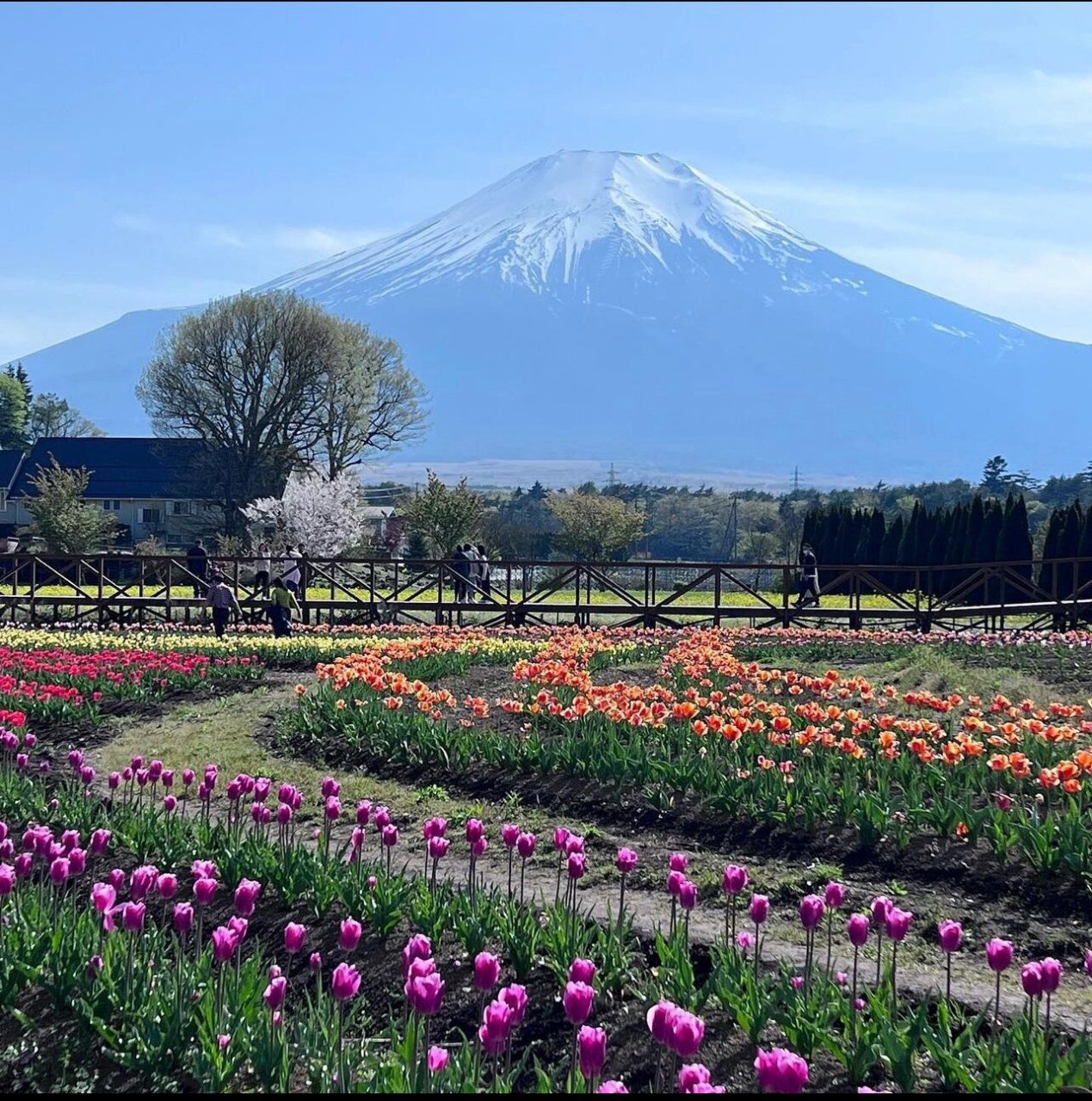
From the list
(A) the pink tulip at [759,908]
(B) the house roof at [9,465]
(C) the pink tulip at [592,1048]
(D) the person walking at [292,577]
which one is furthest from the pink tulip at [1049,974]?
(B) the house roof at [9,465]

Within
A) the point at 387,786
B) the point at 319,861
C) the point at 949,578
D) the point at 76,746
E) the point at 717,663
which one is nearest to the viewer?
the point at 319,861

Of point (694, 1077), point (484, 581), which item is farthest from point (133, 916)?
point (484, 581)

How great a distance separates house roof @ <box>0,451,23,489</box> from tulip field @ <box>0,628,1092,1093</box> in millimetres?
74196

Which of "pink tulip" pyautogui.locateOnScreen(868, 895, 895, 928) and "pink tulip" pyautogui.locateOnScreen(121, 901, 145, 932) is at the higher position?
"pink tulip" pyautogui.locateOnScreen(868, 895, 895, 928)

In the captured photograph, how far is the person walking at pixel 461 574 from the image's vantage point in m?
23.5

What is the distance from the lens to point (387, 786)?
904 cm

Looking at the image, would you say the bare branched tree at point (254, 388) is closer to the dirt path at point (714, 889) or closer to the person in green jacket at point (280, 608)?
the person in green jacket at point (280, 608)

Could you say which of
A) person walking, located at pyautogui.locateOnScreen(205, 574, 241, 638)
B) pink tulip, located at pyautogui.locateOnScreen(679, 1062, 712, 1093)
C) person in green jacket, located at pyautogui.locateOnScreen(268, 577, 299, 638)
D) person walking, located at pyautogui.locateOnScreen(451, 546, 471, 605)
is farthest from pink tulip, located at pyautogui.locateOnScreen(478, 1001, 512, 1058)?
person walking, located at pyautogui.locateOnScreen(451, 546, 471, 605)

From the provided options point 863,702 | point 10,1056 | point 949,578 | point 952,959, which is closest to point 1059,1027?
point 952,959

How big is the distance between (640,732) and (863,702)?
2916mm

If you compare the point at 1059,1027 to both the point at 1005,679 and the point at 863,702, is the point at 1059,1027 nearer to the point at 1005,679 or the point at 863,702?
the point at 863,702

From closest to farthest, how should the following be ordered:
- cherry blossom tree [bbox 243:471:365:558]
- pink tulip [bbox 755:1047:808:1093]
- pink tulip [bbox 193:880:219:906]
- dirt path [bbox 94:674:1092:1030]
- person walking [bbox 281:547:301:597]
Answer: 1. pink tulip [bbox 755:1047:808:1093]
2. pink tulip [bbox 193:880:219:906]
3. dirt path [bbox 94:674:1092:1030]
4. person walking [bbox 281:547:301:597]
5. cherry blossom tree [bbox 243:471:365:558]

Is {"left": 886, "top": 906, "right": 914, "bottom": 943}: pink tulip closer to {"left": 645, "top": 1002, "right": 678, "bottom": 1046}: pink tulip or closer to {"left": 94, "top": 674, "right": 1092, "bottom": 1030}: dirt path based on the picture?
{"left": 94, "top": 674, "right": 1092, "bottom": 1030}: dirt path

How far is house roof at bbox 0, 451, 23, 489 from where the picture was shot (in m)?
79.6
